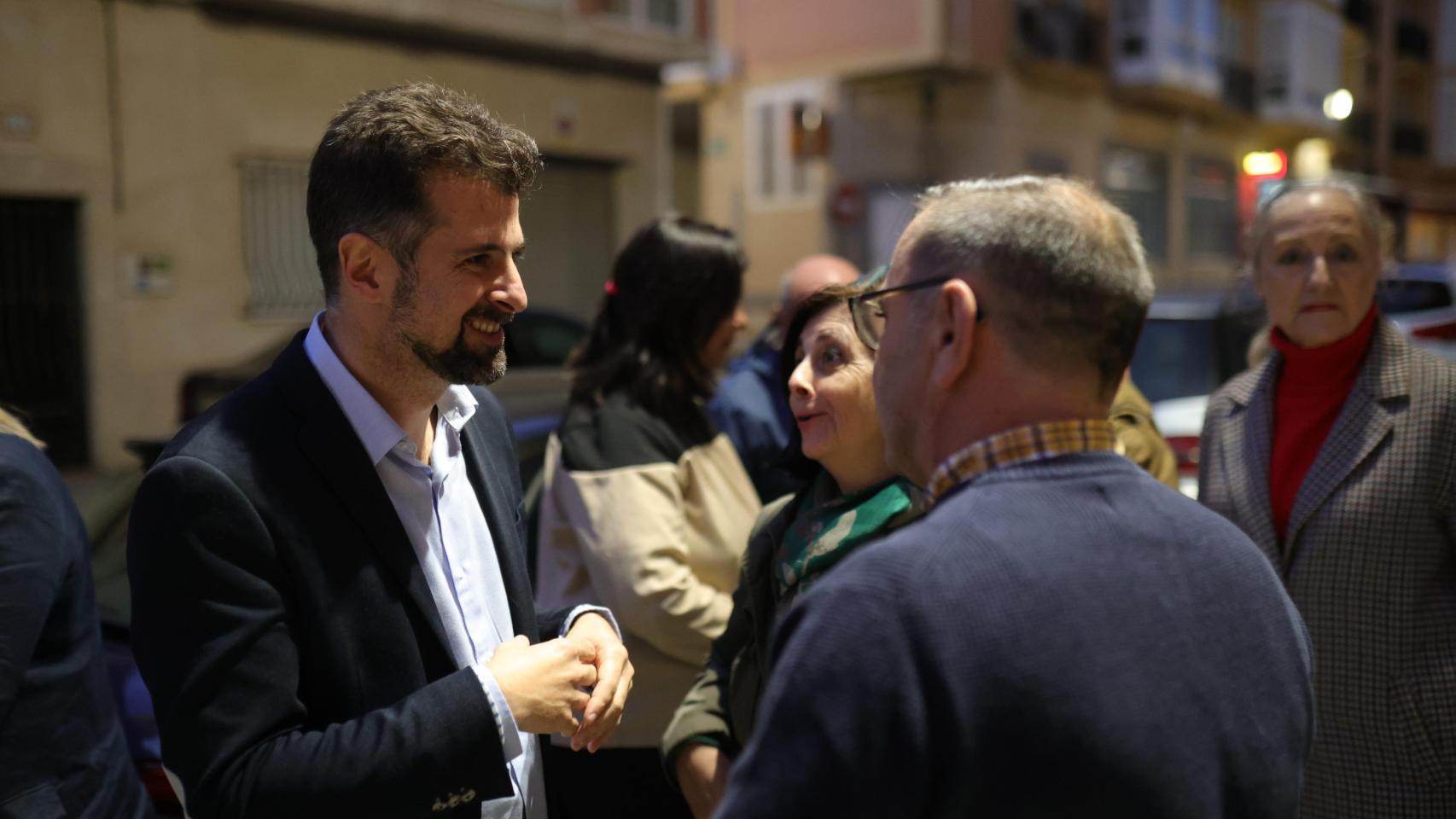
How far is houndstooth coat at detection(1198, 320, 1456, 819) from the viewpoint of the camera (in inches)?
90.7

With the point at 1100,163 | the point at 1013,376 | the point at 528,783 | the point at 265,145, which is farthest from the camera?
the point at 1100,163

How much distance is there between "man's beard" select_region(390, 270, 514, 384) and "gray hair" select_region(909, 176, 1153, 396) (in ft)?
2.66

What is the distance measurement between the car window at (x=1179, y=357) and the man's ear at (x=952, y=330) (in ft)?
20.0

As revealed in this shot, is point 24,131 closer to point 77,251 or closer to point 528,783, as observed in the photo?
point 77,251

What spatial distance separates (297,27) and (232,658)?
1201 centimetres

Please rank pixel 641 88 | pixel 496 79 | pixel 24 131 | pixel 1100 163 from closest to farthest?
pixel 24 131
pixel 496 79
pixel 641 88
pixel 1100 163

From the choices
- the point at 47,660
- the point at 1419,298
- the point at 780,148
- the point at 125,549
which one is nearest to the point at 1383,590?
the point at 47,660

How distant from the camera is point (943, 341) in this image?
1244mm

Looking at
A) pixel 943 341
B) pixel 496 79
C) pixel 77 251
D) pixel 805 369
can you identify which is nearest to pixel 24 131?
pixel 77 251

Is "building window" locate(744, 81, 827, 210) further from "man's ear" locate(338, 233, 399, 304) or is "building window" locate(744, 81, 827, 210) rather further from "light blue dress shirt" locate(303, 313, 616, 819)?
"man's ear" locate(338, 233, 399, 304)

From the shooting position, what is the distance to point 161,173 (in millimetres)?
10930

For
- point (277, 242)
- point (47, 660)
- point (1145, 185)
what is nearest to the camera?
point (47, 660)

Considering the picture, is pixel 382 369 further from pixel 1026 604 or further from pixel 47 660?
pixel 1026 604

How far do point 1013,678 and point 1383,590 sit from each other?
5.55 feet
